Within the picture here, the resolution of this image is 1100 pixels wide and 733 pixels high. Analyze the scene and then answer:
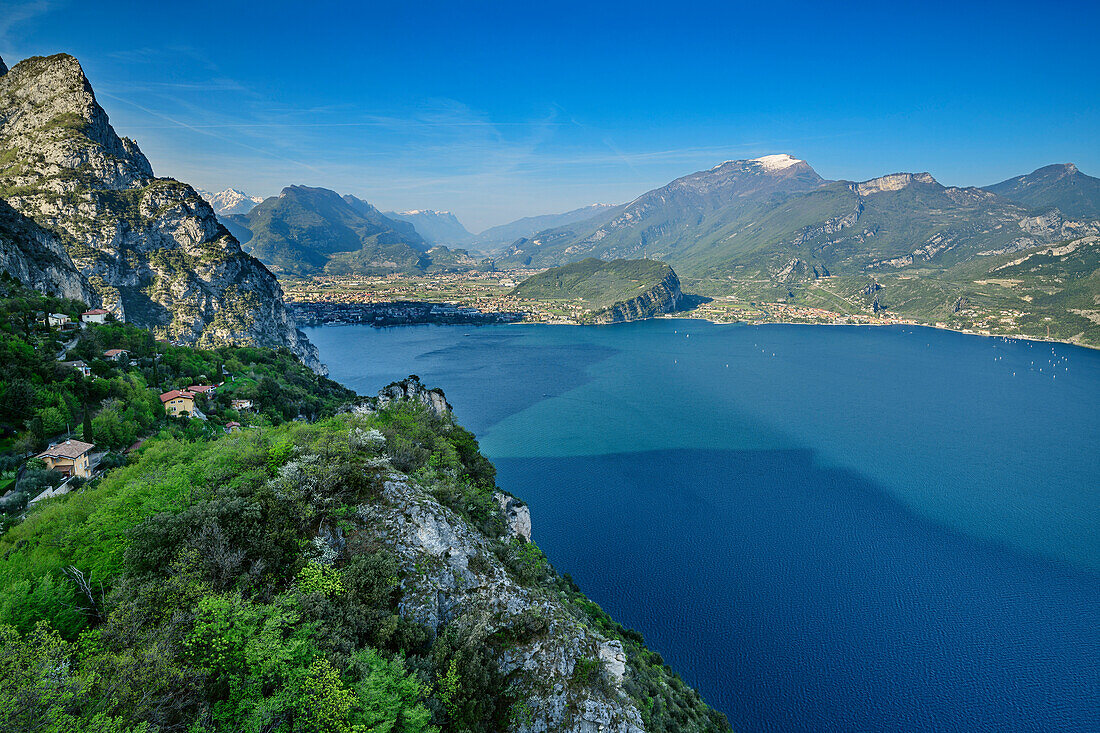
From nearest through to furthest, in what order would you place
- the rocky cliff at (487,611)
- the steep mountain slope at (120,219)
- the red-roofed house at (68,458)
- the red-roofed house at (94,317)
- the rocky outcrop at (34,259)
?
the rocky cliff at (487,611) → the red-roofed house at (68,458) → the red-roofed house at (94,317) → the rocky outcrop at (34,259) → the steep mountain slope at (120,219)

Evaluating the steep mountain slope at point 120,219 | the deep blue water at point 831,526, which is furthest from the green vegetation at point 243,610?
the steep mountain slope at point 120,219

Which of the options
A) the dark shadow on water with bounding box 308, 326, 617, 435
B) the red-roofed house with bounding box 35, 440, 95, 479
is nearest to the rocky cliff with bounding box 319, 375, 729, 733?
the red-roofed house with bounding box 35, 440, 95, 479

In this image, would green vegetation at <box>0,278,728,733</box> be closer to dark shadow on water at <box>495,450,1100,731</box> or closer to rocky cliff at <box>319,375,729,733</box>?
rocky cliff at <box>319,375,729,733</box>

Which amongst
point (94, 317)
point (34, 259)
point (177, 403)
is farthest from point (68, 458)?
point (34, 259)

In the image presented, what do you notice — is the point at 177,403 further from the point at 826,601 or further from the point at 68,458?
the point at 826,601

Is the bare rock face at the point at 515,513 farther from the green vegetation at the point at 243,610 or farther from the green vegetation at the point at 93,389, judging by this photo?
the green vegetation at the point at 93,389

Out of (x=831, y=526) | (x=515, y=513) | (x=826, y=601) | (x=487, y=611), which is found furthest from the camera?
(x=831, y=526)

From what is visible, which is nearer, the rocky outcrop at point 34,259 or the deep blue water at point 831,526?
the deep blue water at point 831,526
